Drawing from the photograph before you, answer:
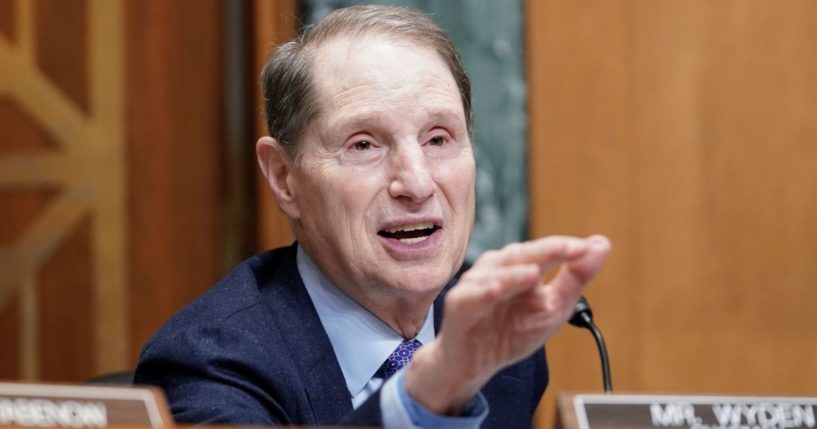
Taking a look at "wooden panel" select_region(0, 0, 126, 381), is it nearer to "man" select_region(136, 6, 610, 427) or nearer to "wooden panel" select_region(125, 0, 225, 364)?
"wooden panel" select_region(125, 0, 225, 364)

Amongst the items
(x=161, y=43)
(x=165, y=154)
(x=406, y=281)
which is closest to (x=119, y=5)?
(x=161, y=43)

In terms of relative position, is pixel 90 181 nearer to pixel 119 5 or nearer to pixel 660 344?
pixel 119 5

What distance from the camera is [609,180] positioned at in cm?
354

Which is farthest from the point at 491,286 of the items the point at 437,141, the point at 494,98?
the point at 494,98

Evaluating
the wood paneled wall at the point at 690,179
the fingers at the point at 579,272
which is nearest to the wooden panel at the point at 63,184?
the wood paneled wall at the point at 690,179

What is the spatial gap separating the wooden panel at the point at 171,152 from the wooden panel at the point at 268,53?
0.20m

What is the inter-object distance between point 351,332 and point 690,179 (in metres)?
1.90

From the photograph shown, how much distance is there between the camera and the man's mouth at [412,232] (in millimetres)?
1839

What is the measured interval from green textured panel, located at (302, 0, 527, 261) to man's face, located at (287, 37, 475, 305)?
157cm

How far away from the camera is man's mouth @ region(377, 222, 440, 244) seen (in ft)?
6.03

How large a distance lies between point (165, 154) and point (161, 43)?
1.12ft

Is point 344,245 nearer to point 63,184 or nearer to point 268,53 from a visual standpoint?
point 268,53

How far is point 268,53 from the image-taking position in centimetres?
348

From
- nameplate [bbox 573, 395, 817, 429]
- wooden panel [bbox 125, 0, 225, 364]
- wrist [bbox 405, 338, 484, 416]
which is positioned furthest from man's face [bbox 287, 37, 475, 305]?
wooden panel [bbox 125, 0, 225, 364]
